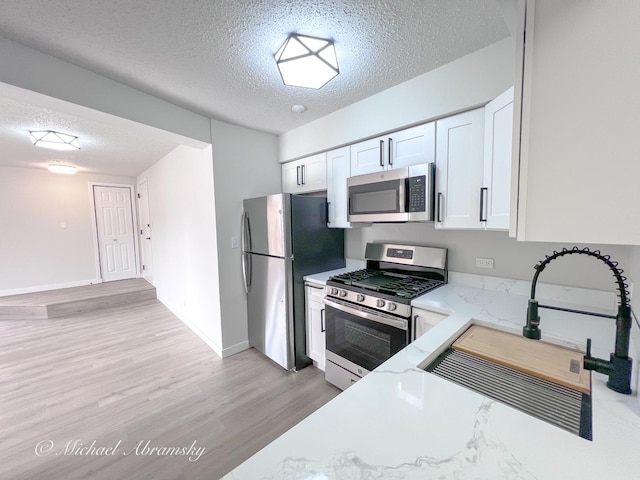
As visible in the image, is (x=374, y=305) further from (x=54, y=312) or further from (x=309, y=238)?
(x=54, y=312)

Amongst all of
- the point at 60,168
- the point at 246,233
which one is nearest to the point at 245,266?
the point at 246,233

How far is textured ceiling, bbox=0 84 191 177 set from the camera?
1.80 metres

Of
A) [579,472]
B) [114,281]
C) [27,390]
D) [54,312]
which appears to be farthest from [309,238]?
[114,281]

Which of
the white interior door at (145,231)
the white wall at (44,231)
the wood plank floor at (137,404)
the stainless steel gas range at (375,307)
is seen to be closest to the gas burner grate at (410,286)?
the stainless steel gas range at (375,307)

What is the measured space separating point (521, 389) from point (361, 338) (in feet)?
3.89

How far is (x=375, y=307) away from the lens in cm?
184

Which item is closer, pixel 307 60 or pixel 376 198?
pixel 307 60

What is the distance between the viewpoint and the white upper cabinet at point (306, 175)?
105 inches

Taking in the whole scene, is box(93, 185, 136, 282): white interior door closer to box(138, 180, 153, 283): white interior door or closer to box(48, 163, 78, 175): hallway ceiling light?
box(138, 180, 153, 283): white interior door

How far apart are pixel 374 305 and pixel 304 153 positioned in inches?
70.3

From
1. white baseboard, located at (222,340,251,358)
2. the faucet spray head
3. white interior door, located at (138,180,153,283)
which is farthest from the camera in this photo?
white interior door, located at (138,180,153,283)

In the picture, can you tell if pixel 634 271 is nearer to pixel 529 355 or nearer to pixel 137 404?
pixel 529 355

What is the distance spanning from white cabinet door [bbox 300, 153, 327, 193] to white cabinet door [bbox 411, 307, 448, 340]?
1527 mm

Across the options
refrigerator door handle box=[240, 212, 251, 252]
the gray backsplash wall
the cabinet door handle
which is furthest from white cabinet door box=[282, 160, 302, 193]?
the cabinet door handle
